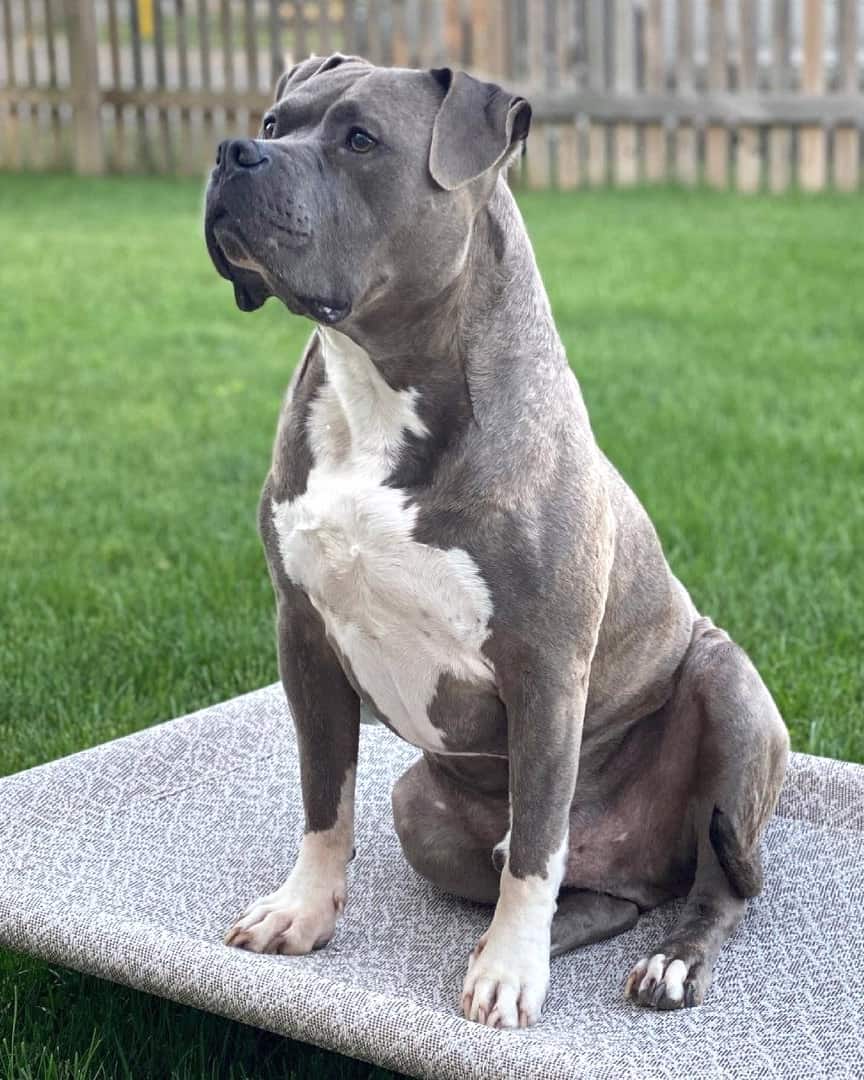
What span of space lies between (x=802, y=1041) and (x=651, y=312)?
562 centimetres

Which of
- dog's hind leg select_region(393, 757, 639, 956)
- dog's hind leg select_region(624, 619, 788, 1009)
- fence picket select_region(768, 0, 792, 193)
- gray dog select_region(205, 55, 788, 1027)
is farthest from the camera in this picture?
fence picket select_region(768, 0, 792, 193)

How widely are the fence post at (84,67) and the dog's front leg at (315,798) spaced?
33.9 feet

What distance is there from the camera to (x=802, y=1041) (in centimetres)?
228

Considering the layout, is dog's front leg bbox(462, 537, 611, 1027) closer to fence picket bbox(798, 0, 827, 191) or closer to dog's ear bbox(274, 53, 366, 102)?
dog's ear bbox(274, 53, 366, 102)

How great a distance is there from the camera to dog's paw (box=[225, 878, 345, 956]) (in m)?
2.51

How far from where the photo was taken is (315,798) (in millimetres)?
2580

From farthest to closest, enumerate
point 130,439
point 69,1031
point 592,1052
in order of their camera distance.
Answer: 1. point 130,439
2. point 69,1031
3. point 592,1052

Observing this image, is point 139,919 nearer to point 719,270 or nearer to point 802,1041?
point 802,1041

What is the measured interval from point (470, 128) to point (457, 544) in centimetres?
56

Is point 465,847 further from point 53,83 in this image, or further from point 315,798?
point 53,83

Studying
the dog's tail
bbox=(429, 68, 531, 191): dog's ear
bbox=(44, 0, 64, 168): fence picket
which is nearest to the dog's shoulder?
bbox=(429, 68, 531, 191): dog's ear

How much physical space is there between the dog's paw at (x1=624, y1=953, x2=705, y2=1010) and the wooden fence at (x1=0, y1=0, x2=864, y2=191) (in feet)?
29.3

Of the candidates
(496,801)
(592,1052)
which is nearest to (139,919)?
(496,801)

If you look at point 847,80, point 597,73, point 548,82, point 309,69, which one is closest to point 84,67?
point 548,82
